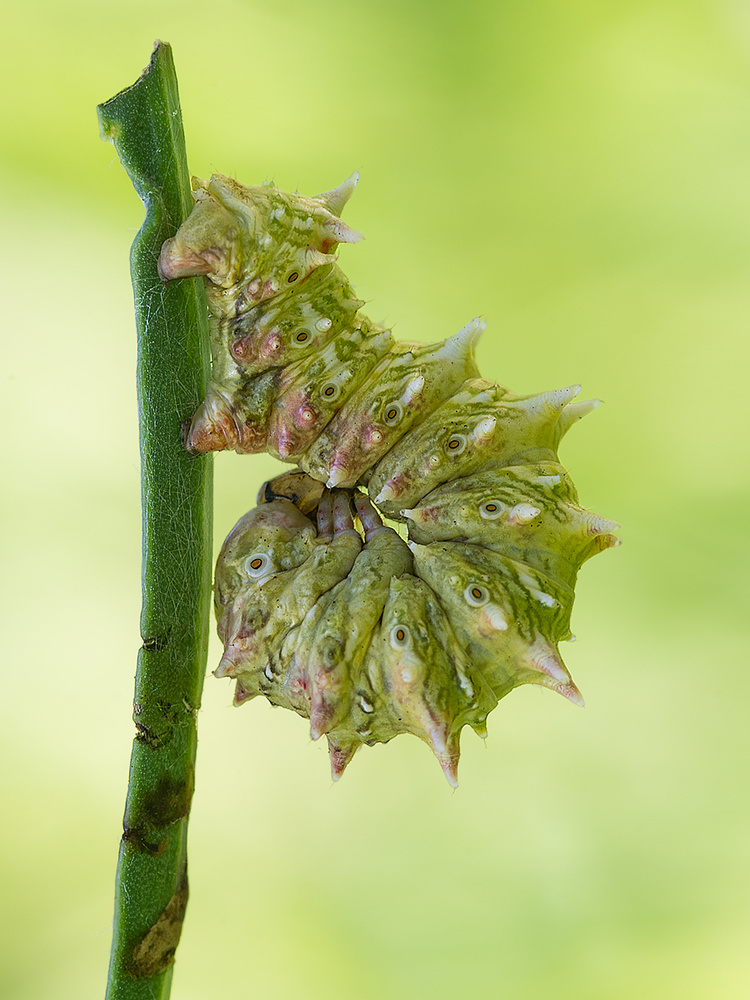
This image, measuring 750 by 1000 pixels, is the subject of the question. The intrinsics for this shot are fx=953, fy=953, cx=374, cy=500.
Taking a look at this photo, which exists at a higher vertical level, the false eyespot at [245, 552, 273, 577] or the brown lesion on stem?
the false eyespot at [245, 552, 273, 577]

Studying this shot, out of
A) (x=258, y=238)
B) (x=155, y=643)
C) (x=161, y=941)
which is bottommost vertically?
(x=161, y=941)

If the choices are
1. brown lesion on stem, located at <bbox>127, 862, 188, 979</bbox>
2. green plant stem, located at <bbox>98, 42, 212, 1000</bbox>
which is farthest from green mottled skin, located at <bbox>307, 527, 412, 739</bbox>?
brown lesion on stem, located at <bbox>127, 862, 188, 979</bbox>

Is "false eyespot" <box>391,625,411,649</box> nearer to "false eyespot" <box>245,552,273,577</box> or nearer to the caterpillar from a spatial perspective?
the caterpillar

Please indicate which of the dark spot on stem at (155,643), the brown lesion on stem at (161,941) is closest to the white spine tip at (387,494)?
the dark spot on stem at (155,643)

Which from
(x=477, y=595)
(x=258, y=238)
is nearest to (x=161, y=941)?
(x=477, y=595)

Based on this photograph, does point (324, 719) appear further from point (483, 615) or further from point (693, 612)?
point (693, 612)

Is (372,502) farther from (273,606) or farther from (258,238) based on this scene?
(258,238)
